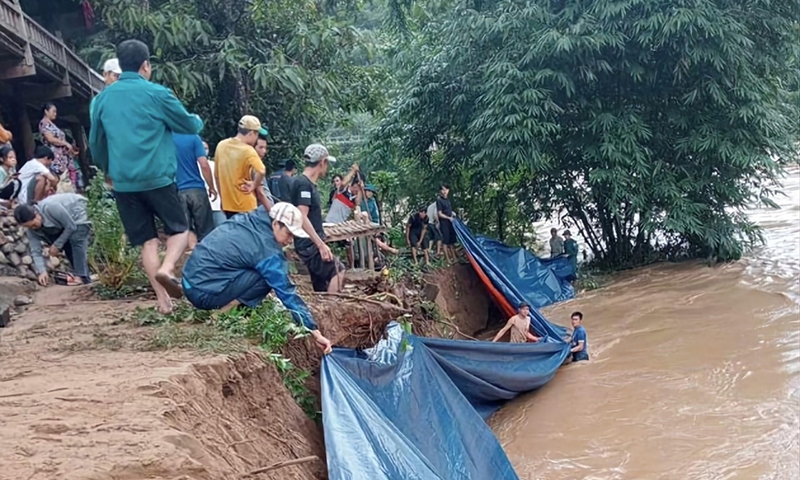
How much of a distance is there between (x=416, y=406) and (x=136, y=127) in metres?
2.05

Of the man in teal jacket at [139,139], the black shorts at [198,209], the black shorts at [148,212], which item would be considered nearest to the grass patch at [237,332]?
the man in teal jacket at [139,139]

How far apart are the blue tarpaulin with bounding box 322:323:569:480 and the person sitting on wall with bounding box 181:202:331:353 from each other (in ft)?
1.22

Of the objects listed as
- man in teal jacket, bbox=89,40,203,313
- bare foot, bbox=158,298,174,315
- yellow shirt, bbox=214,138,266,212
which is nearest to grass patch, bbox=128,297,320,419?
bare foot, bbox=158,298,174,315

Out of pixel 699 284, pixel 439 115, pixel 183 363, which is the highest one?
pixel 439 115

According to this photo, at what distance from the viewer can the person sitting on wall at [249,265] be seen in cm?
315

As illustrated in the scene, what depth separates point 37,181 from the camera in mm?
5293

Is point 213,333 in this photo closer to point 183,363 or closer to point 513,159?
point 183,363

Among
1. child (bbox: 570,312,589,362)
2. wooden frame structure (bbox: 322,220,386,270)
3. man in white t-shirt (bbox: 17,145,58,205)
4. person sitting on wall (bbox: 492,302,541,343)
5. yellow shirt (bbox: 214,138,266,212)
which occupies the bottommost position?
child (bbox: 570,312,589,362)

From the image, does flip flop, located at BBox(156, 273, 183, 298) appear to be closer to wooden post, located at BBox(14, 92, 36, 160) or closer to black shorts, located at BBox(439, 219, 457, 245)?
black shorts, located at BBox(439, 219, 457, 245)

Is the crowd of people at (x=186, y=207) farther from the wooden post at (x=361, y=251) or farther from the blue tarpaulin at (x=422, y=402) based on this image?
the wooden post at (x=361, y=251)

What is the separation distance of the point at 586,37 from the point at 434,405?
222 inches

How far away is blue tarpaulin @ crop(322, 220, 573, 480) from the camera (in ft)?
9.53

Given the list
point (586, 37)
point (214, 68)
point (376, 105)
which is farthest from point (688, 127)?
point (214, 68)

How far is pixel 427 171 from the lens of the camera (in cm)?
1058
